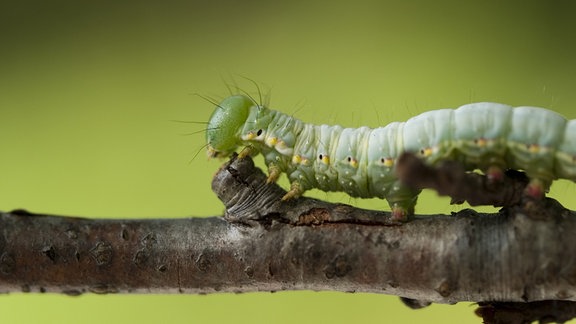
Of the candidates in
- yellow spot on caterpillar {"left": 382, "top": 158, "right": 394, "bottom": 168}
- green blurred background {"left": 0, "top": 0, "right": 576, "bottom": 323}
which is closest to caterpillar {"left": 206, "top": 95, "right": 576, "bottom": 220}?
yellow spot on caterpillar {"left": 382, "top": 158, "right": 394, "bottom": 168}

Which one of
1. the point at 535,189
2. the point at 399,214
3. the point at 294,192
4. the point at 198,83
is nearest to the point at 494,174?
the point at 535,189

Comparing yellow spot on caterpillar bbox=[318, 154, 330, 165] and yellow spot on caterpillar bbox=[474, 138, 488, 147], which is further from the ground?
yellow spot on caterpillar bbox=[474, 138, 488, 147]

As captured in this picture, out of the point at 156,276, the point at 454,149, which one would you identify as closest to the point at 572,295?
the point at 454,149

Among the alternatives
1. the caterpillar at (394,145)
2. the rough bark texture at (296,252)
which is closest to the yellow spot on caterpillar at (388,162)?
the caterpillar at (394,145)

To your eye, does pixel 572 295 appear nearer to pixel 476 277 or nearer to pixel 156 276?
pixel 476 277

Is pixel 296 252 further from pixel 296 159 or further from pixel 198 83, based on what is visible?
pixel 198 83

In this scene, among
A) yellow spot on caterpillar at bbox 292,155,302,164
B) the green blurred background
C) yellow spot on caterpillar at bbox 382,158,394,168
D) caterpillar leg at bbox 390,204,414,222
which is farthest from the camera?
the green blurred background

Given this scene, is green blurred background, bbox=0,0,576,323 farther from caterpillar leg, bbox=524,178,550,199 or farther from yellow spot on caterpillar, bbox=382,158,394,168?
caterpillar leg, bbox=524,178,550,199
